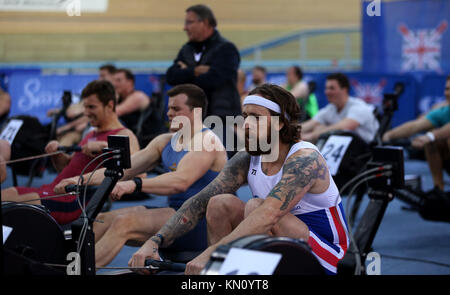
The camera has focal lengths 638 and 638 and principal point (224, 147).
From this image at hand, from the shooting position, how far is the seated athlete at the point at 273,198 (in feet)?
8.54

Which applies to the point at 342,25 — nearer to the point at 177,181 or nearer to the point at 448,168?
the point at 448,168

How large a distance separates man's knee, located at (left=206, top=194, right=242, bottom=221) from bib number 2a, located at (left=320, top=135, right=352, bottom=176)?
2.02 m

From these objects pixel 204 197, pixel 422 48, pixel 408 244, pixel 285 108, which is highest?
pixel 422 48

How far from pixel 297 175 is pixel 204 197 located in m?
0.61

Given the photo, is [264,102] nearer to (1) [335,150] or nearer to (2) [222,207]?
(2) [222,207]

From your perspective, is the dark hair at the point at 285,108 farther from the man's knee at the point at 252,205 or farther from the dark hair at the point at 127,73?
the dark hair at the point at 127,73

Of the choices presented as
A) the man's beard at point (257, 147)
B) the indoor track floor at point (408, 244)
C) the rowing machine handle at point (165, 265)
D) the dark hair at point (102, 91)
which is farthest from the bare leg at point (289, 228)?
the dark hair at point (102, 91)

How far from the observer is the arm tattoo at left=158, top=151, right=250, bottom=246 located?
3.04 metres

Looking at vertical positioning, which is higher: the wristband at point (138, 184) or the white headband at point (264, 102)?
the white headband at point (264, 102)

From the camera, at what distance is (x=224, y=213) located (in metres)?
2.95

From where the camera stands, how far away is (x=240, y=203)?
2.99m

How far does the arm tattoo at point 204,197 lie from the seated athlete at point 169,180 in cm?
27

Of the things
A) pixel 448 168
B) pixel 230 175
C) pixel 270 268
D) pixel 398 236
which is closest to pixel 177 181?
pixel 230 175

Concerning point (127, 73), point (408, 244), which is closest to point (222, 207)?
point (408, 244)
